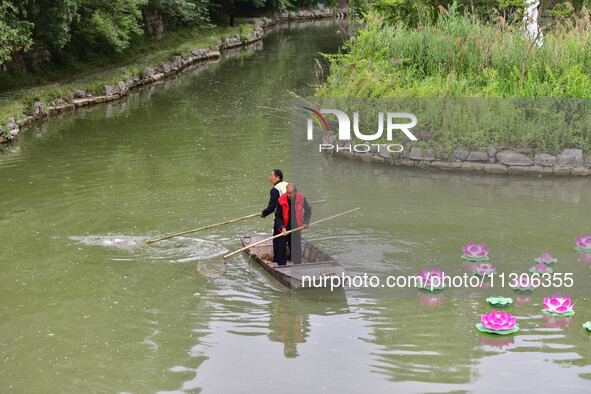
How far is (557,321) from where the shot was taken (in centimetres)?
1078

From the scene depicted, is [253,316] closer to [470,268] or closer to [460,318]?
[460,318]

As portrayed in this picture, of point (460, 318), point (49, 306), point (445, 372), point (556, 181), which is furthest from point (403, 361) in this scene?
point (556, 181)

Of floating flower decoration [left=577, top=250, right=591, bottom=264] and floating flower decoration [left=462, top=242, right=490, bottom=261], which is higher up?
floating flower decoration [left=462, top=242, right=490, bottom=261]

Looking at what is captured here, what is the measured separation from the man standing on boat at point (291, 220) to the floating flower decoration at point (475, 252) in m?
2.78

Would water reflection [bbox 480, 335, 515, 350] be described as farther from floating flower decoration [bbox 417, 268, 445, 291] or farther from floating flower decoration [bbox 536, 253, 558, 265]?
floating flower decoration [bbox 536, 253, 558, 265]

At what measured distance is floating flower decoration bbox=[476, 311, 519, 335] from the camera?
10234 millimetres

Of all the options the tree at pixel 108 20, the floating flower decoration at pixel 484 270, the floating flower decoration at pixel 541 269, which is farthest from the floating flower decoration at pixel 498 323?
the tree at pixel 108 20

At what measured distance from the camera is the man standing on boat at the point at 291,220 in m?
12.4

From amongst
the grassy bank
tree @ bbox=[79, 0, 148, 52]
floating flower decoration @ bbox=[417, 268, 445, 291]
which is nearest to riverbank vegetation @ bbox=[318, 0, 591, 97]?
floating flower decoration @ bbox=[417, 268, 445, 291]

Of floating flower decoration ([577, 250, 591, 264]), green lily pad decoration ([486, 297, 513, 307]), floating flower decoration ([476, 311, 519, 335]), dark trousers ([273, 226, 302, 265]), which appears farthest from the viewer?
floating flower decoration ([577, 250, 591, 264])

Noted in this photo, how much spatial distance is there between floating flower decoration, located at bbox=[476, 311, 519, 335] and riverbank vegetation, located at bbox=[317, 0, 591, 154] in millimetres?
8936

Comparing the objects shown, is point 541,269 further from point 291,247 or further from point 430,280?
point 291,247

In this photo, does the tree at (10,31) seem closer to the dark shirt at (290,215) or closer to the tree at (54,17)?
the tree at (54,17)

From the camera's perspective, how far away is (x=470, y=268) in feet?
41.6
